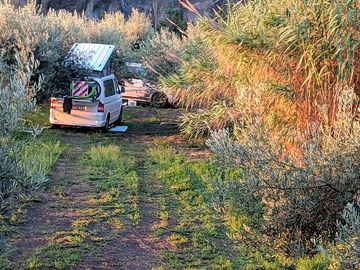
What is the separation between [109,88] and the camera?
1870 cm

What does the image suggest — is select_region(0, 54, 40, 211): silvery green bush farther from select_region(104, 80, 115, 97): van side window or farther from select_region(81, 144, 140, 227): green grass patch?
select_region(104, 80, 115, 97): van side window

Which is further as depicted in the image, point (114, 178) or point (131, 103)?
point (131, 103)

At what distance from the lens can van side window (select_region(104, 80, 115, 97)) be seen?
18294mm

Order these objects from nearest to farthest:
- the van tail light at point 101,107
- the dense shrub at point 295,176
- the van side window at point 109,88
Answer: the dense shrub at point 295,176 < the van tail light at point 101,107 < the van side window at point 109,88

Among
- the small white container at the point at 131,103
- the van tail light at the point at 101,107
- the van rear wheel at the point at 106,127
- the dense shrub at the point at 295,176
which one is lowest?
the small white container at the point at 131,103

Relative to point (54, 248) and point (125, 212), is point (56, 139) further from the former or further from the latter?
point (54, 248)

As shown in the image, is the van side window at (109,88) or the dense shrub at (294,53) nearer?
the dense shrub at (294,53)

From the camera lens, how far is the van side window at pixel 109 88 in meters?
18.3

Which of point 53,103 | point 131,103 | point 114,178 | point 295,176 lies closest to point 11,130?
point 295,176

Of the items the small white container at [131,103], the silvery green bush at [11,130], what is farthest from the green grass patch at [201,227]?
the small white container at [131,103]

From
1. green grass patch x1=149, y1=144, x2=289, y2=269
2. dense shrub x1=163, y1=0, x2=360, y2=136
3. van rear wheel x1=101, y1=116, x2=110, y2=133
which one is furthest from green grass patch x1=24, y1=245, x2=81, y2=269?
van rear wheel x1=101, y1=116, x2=110, y2=133

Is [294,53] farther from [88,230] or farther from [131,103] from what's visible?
[131,103]

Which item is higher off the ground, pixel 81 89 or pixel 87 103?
pixel 81 89

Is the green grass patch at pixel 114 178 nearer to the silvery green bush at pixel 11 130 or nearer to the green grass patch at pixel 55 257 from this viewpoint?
the green grass patch at pixel 55 257
